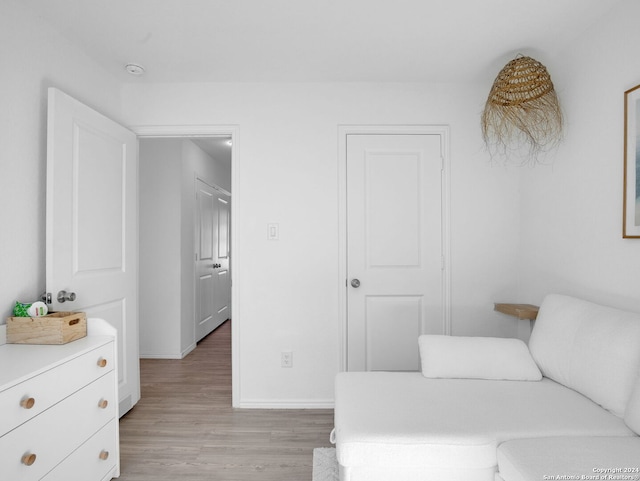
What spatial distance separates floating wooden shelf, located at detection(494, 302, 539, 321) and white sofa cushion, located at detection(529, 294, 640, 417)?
36 centimetres

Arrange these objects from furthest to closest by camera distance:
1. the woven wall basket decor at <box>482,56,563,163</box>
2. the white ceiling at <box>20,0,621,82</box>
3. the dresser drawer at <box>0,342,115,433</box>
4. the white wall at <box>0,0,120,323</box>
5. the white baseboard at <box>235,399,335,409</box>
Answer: the white baseboard at <box>235,399,335,409</box>
the woven wall basket decor at <box>482,56,563,163</box>
the white ceiling at <box>20,0,621,82</box>
the white wall at <box>0,0,120,323</box>
the dresser drawer at <box>0,342,115,433</box>

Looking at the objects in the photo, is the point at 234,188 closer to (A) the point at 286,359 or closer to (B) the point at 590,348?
(A) the point at 286,359

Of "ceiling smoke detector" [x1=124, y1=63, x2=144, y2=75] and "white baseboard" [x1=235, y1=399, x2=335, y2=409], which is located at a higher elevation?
"ceiling smoke detector" [x1=124, y1=63, x2=144, y2=75]

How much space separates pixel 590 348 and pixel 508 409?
0.47 m

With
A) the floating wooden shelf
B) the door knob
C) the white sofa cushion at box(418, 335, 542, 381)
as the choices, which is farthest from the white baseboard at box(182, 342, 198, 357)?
the floating wooden shelf

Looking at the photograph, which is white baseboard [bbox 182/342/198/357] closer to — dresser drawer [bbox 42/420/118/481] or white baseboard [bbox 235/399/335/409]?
white baseboard [bbox 235/399/335/409]

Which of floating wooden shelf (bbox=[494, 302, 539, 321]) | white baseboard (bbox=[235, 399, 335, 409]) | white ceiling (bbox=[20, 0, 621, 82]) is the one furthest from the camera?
white baseboard (bbox=[235, 399, 335, 409])

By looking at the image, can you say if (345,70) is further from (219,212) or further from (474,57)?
(219,212)

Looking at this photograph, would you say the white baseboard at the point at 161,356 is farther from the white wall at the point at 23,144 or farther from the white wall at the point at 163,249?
the white wall at the point at 23,144

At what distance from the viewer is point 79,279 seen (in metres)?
2.13

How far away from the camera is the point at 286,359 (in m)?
2.75

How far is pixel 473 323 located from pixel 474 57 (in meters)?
1.85

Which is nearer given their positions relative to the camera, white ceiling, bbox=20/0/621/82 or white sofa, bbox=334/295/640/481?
white sofa, bbox=334/295/640/481

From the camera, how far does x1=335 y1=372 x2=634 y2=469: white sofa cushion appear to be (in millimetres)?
1389
